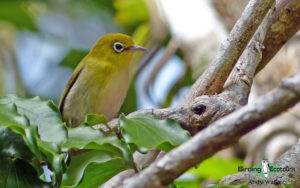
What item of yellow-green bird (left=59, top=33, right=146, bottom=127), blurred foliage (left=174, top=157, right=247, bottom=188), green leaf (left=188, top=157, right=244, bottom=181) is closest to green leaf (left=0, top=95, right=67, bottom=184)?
yellow-green bird (left=59, top=33, right=146, bottom=127)

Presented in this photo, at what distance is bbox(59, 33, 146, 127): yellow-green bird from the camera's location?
3.72 metres

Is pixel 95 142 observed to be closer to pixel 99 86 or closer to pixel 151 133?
pixel 151 133

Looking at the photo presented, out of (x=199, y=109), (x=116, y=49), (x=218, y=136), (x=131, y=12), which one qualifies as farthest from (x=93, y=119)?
(x=131, y=12)

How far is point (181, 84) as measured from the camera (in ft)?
19.9

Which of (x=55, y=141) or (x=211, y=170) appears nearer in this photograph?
(x=55, y=141)

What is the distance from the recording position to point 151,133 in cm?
200

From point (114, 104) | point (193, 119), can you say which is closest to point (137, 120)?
point (193, 119)

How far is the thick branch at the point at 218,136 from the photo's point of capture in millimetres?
1446

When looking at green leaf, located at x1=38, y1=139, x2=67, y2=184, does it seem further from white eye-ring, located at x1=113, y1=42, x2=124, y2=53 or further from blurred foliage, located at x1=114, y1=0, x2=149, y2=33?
blurred foliage, located at x1=114, y1=0, x2=149, y2=33

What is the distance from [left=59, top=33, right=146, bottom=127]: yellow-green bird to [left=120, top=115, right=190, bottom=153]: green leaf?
1.59 m

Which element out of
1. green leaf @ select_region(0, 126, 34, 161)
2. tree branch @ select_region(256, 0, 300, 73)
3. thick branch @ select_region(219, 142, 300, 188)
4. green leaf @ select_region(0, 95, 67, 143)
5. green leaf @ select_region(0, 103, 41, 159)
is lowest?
green leaf @ select_region(0, 126, 34, 161)

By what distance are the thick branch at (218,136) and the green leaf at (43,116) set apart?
471mm

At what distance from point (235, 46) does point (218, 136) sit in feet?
3.91

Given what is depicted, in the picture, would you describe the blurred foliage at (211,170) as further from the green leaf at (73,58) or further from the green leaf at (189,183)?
the green leaf at (73,58)
